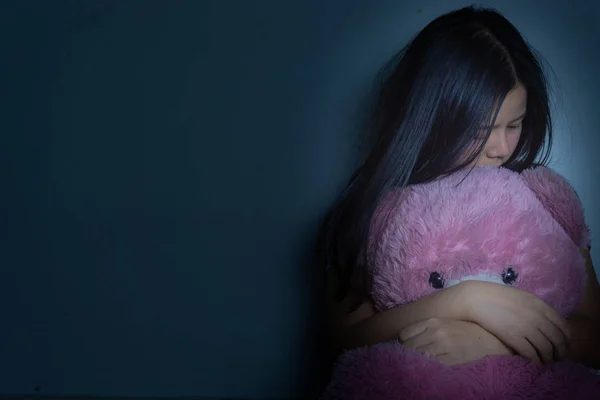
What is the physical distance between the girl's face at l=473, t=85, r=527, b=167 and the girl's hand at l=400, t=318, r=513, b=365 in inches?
10.7

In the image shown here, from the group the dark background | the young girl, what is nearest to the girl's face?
the young girl

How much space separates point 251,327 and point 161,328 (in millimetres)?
177

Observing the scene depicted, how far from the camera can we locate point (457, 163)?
1.01 meters

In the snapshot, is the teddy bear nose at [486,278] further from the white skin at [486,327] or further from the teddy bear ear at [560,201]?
the teddy bear ear at [560,201]

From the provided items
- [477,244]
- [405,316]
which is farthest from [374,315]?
→ [477,244]

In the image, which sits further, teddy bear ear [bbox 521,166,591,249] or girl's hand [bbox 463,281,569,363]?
teddy bear ear [bbox 521,166,591,249]

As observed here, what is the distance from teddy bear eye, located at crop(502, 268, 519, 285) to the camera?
876 millimetres

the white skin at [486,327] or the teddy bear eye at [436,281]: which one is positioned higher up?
the teddy bear eye at [436,281]

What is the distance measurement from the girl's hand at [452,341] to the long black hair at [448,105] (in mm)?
181

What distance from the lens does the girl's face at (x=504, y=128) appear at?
1012mm

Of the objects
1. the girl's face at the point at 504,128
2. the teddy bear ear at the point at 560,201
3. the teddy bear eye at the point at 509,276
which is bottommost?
the teddy bear eye at the point at 509,276

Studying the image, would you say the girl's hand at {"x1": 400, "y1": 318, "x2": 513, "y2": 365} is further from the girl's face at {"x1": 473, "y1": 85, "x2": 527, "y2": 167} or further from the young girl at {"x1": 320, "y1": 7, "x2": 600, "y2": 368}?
the girl's face at {"x1": 473, "y1": 85, "x2": 527, "y2": 167}

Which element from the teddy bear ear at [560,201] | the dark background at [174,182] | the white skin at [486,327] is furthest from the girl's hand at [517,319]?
the dark background at [174,182]

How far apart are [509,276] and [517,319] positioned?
0.06 m
